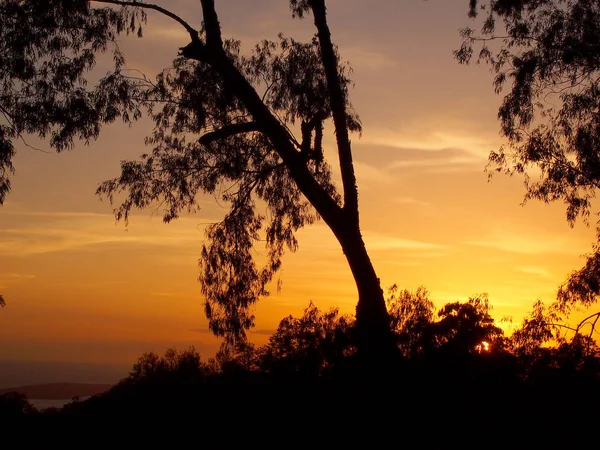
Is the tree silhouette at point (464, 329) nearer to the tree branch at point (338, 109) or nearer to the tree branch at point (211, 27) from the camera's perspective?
the tree branch at point (338, 109)

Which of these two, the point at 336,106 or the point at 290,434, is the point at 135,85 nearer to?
the point at 336,106

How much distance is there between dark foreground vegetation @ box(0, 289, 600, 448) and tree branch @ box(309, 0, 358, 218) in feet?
7.71

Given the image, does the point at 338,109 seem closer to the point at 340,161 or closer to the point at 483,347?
the point at 340,161

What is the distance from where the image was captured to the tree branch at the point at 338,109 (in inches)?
600

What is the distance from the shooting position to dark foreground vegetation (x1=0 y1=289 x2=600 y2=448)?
1219cm

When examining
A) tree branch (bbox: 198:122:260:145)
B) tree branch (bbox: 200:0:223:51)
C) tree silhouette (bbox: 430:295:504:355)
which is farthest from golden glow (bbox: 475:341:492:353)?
tree branch (bbox: 200:0:223:51)

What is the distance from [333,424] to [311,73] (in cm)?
863

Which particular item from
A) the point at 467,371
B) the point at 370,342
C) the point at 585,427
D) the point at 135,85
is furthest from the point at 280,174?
the point at 585,427

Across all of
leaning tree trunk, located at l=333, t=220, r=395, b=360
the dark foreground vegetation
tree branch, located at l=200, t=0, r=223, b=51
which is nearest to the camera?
the dark foreground vegetation

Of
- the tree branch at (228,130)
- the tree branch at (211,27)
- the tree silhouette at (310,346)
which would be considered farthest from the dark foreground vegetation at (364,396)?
the tree branch at (211,27)

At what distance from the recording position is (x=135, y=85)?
56.6ft

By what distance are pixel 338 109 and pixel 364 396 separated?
6.00 m

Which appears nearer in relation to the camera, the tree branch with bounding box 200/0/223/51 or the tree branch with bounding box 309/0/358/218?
the tree branch with bounding box 309/0/358/218

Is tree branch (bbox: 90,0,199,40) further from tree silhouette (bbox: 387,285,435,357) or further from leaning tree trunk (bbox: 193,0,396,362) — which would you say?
tree silhouette (bbox: 387,285,435,357)
